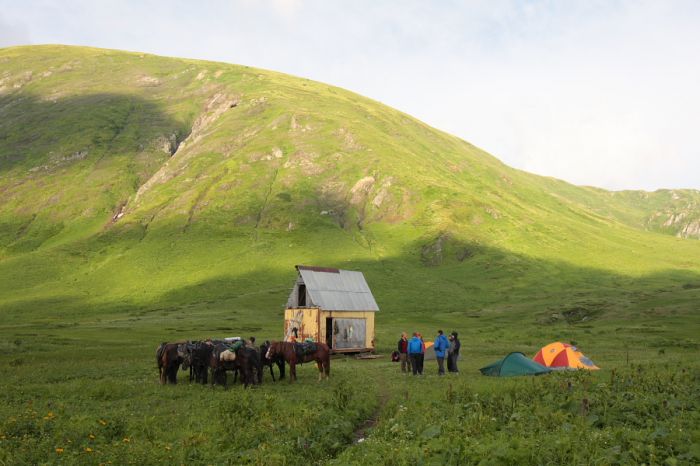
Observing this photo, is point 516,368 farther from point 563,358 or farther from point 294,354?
point 294,354

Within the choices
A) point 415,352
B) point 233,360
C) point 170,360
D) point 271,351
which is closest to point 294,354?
point 271,351

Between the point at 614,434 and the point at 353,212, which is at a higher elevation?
the point at 353,212

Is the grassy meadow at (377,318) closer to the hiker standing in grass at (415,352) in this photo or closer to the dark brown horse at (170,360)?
the dark brown horse at (170,360)

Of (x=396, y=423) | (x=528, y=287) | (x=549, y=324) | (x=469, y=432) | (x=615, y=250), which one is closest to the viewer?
(x=469, y=432)

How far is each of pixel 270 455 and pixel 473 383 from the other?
48.1 ft

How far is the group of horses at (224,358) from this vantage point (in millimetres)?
28344

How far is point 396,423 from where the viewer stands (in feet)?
57.6

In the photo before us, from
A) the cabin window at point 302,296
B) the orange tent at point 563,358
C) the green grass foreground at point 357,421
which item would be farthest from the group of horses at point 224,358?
the cabin window at point 302,296

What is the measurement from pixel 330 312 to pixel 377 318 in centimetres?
4963

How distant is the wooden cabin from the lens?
49875mm

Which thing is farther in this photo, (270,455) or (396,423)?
(396,423)

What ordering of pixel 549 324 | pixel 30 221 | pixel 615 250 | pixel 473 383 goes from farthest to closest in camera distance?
pixel 30 221, pixel 615 250, pixel 549 324, pixel 473 383

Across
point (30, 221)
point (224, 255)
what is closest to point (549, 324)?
point (224, 255)

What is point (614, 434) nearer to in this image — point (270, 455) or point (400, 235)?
point (270, 455)
